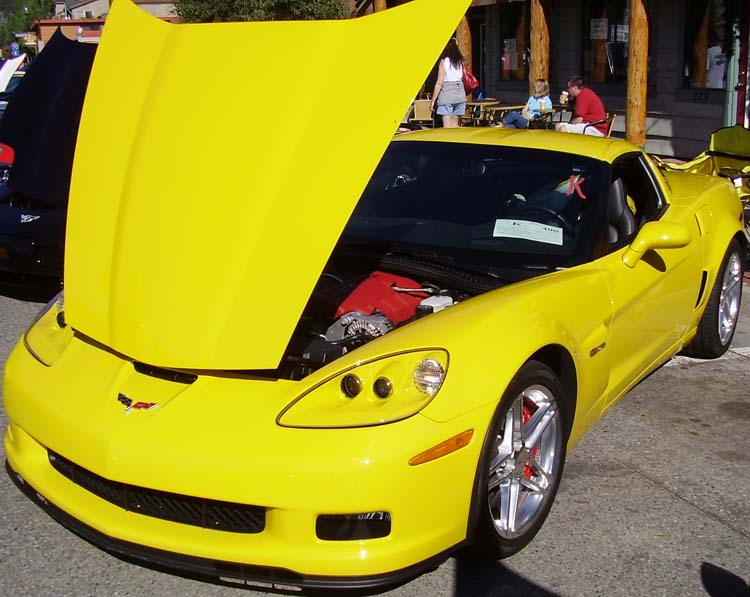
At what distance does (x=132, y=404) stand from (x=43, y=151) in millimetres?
3793

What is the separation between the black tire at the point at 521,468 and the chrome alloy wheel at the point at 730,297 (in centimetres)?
242

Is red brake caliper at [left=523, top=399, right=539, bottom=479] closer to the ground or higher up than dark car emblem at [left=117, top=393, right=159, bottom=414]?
closer to the ground

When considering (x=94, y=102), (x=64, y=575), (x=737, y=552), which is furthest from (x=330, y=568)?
(x=94, y=102)

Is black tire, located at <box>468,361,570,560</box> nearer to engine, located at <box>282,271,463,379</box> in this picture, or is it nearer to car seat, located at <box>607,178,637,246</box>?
engine, located at <box>282,271,463,379</box>

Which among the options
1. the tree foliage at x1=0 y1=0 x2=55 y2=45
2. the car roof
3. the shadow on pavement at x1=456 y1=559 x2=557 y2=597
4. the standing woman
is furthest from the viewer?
the tree foliage at x1=0 y1=0 x2=55 y2=45

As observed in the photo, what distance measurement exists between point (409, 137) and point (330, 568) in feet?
9.32

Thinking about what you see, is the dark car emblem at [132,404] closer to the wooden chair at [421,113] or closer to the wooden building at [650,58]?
the wooden building at [650,58]

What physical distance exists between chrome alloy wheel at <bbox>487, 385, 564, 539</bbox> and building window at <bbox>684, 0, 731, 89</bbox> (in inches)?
427

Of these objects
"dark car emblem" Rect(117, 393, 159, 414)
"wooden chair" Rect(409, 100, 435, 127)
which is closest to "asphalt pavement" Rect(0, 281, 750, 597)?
"dark car emblem" Rect(117, 393, 159, 414)

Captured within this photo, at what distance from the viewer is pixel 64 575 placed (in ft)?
10.5

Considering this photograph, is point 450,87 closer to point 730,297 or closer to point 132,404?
point 730,297

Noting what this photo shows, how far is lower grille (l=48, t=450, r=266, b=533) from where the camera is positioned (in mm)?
2799

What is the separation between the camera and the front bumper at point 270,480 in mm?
2697

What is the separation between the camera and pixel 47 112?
6203mm
